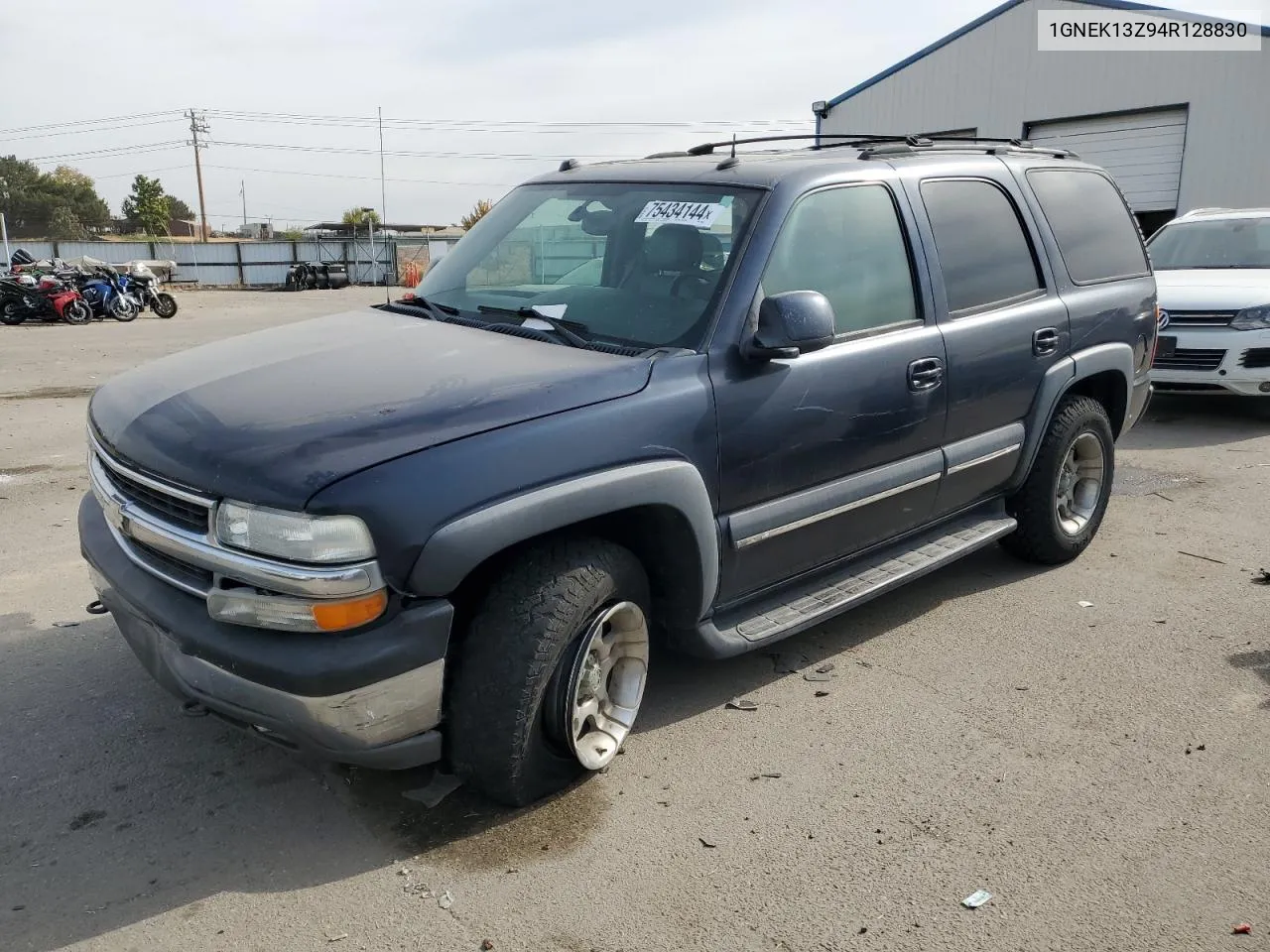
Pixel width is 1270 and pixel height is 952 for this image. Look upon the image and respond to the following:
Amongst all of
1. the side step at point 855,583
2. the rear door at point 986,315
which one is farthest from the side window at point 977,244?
the side step at point 855,583

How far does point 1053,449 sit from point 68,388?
10069mm

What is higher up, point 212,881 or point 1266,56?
point 1266,56

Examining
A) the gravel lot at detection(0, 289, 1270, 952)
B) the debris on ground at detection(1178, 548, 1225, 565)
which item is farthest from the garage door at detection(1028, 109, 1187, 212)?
the gravel lot at detection(0, 289, 1270, 952)

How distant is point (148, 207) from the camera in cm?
7431

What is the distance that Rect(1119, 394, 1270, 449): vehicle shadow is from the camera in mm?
8211

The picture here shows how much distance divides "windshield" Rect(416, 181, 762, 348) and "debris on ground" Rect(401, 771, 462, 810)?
4.92 feet

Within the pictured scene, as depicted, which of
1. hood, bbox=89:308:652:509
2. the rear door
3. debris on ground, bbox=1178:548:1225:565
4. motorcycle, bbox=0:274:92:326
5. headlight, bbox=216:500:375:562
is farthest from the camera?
motorcycle, bbox=0:274:92:326

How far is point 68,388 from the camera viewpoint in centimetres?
1088

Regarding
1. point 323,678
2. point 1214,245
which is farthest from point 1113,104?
point 323,678

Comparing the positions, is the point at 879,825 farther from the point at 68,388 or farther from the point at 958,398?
the point at 68,388

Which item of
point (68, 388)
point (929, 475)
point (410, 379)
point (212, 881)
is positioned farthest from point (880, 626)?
point (68, 388)

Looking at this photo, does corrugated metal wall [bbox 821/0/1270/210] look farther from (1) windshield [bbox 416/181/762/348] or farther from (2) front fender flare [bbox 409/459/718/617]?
(2) front fender flare [bbox 409/459/718/617]

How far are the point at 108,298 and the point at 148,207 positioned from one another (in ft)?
200

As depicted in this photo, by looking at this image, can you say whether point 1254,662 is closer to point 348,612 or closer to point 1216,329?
point 348,612
